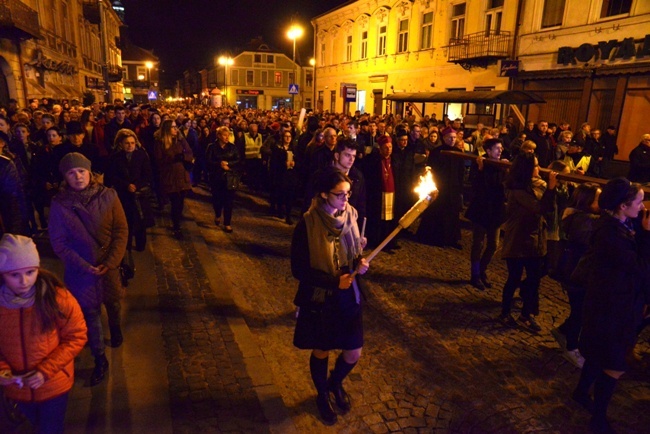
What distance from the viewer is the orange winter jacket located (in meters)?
2.59

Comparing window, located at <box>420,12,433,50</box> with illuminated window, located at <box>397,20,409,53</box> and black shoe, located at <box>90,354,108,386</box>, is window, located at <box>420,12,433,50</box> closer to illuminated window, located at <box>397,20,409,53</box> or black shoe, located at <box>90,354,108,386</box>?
illuminated window, located at <box>397,20,409,53</box>

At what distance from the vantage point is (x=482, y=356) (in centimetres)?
469

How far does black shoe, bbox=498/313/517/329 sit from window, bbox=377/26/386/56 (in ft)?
90.9

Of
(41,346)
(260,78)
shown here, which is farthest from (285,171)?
(260,78)

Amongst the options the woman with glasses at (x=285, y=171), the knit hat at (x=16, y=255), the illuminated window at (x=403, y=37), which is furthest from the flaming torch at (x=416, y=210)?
the illuminated window at (x=403, y=37)

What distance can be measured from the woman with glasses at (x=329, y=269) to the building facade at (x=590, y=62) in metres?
15.6

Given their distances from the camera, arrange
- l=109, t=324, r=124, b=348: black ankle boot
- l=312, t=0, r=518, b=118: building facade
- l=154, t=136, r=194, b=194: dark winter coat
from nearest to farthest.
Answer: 1. l=109, t=324, r=124, b=348: black ankle boot
2. l=154, t=136, r=194, b=194: dark winter coat
3. l=312, t=0, r=518, b=118: building facade

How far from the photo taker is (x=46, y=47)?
23484 millimetres

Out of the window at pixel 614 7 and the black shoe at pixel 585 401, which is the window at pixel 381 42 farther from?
the black shoe at pixel 585 401

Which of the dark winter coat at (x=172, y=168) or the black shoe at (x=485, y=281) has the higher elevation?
the dark winter coat at (x=172, y=168)

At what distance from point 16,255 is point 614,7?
744 inches

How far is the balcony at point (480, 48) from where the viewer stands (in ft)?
65.7

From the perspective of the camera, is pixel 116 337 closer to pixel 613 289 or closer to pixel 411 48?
pixel 613 289

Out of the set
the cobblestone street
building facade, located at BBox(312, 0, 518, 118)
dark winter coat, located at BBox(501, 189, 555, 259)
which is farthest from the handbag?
building facade, located at BBox(312, 0, 518, 118)
